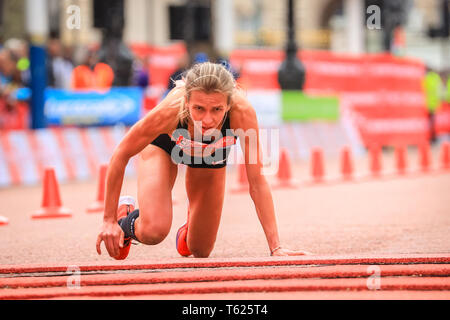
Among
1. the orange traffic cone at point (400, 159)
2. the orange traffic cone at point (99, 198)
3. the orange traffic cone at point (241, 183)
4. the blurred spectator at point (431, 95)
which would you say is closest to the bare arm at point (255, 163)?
the orange traffic cone at point (99, 198)

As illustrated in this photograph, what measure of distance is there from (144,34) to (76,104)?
28923mm

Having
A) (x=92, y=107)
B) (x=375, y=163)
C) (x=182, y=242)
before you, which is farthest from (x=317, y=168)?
(x=182, y=242)

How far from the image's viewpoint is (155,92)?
18.3 metres

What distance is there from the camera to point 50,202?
9.44m

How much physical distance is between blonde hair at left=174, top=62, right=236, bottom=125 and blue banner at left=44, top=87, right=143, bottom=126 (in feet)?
34.7

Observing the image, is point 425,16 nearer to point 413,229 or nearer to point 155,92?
point 155,92

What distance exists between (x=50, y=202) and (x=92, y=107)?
6.69 metres

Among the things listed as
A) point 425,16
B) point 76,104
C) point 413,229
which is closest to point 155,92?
point 76,104

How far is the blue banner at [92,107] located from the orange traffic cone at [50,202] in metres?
6.08

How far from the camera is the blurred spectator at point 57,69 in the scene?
17141mm

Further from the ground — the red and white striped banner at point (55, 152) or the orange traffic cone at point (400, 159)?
the red and white striped banner at point (55, 152)

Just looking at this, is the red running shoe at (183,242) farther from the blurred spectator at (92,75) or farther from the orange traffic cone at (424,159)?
the blurred spectator at (92,75)

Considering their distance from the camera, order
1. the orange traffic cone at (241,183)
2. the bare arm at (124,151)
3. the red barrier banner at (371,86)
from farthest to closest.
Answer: the red barrier banner at (371,86) → the orange traffic cone at (241,183) → the bare arm at (124,151)

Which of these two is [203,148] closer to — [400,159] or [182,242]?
[182,242]
